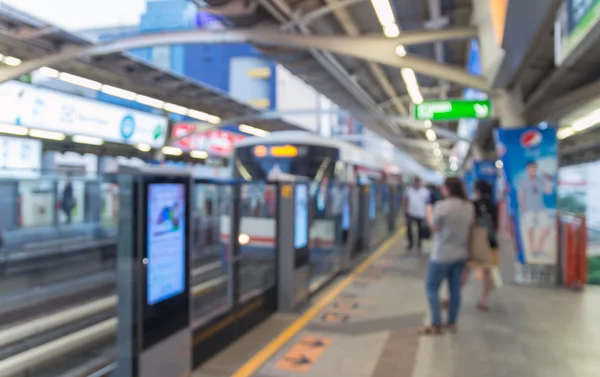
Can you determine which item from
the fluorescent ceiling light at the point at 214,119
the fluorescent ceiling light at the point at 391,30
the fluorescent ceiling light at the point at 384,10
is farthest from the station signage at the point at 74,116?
the fluorescent ceiling light at the point at 384,10

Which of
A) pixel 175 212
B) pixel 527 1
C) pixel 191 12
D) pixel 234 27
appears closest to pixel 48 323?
pixel 175 212

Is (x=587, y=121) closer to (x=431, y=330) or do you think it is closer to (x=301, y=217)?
(x=301, y=217)

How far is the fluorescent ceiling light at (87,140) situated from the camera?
13.4m

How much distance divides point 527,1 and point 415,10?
576cm

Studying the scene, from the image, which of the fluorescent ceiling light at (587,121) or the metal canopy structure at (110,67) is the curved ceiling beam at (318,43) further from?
the fluorescent ceiling light at (587,121)

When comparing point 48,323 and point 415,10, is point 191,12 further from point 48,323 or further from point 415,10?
point 48,323

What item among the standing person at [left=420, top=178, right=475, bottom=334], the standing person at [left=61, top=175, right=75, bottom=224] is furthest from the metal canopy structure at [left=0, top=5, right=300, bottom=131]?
the standing person at [left=420, top=178, right=475, bottom=334]

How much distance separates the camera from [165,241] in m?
4.18

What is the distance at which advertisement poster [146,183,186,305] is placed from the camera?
13.2 ft

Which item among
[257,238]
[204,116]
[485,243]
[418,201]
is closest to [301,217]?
[257,238]

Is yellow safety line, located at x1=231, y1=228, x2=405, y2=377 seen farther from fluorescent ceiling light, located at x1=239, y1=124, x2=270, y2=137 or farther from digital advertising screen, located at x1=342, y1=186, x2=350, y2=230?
fluorescent ceiling light, located at x1=239, y1=124, x2=270, y2=137

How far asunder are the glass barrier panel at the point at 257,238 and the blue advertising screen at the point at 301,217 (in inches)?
12.1

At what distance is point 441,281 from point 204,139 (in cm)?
1471

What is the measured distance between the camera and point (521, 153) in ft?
30.3
